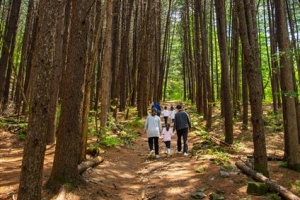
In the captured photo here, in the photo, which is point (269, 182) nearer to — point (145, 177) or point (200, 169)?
point (200, 169)

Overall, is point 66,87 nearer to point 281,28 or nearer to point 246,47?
point 246,47

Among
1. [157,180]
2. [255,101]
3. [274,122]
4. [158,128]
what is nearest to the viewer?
[255,101]

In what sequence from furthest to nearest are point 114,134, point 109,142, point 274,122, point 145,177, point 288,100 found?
point 274,122 < point 114,134 < point 109,142 < point 288,100 < point 145,177

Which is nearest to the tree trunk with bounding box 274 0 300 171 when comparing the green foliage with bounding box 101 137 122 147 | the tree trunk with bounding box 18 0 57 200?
the green foliage with bounding box 101 137 122 147

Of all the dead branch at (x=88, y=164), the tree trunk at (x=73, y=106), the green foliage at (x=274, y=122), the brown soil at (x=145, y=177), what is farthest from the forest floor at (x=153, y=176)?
the green foliage at (x=274, y=122)

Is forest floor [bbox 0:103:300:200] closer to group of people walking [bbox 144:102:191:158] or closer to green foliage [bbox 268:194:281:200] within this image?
green foliage [bbox 268:194:281:200]

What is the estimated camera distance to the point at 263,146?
288 inches

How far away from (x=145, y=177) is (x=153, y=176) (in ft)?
0.73

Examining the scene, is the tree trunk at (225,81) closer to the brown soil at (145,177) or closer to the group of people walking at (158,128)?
the brown soil at (145,177)

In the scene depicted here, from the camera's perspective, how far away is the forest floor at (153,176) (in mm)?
6668

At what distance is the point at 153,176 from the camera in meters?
8.60

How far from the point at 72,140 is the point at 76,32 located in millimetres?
2319

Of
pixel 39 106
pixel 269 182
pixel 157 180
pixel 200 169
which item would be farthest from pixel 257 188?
pixel 39 106

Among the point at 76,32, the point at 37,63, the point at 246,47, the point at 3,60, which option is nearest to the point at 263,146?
the point at 246,47
